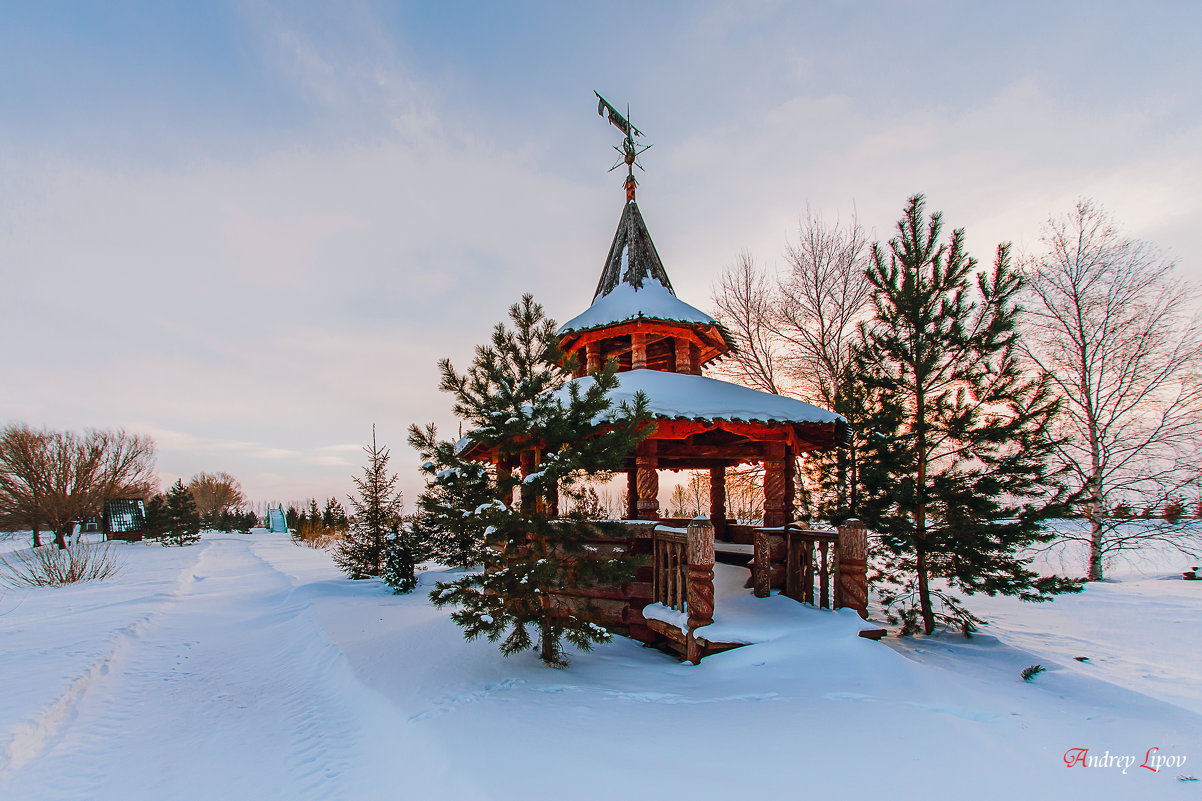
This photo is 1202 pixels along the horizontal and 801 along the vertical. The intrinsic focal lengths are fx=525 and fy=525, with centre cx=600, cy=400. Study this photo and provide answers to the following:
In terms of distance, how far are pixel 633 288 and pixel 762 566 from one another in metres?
5.60

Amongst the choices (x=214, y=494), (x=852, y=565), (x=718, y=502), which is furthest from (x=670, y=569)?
(x=214, y=494)

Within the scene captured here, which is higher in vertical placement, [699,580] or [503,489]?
[503,489]

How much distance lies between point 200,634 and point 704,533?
8731 mm

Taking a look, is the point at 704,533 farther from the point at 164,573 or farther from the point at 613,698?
the point at 164,573

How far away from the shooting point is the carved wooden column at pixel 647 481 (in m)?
7.51

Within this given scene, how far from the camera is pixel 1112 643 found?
8680mm

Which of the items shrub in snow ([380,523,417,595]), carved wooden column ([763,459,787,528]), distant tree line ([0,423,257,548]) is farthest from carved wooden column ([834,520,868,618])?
distant tree line ([0,423,257,548])

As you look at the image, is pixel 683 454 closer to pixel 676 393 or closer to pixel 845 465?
pixel 676 393

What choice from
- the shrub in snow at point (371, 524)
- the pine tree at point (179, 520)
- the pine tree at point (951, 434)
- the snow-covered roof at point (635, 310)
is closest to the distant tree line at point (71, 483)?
the pine tree at point (179, 520)

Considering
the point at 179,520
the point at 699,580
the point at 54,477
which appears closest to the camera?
the point at 699,580

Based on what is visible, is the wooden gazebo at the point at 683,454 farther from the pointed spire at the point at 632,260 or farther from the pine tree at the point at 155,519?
the pine tree at the point at 155,519

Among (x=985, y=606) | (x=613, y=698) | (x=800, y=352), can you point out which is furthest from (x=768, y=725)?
(x=800, y=352)

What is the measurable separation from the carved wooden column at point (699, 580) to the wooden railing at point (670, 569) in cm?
17

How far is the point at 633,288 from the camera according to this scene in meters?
10.3
